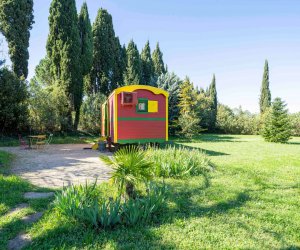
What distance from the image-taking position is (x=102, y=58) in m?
24.3

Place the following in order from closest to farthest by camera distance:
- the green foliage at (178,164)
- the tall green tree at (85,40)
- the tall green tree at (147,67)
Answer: the green foliage at (178,164)
the tall green tree at (85,40)
the tall green tree at (147,67)

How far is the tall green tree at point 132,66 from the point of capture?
25219 millimetres

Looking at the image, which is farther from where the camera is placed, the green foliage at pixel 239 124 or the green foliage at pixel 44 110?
the green foliage at pixel 239 124

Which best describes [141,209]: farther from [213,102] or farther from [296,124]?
[213,102]

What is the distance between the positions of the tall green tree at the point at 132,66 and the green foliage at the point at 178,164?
63.8ft

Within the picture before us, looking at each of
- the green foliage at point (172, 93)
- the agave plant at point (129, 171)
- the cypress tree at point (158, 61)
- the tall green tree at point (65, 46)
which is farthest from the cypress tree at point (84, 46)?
the agave plant at point (129, 171)

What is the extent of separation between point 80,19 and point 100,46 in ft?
12.3

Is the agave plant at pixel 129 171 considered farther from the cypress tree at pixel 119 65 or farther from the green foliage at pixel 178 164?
the cypress tree at pixel 119 65

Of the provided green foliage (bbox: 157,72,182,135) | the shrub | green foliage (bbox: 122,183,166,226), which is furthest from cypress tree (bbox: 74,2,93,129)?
green foliage (bbox: 122,183,166,226)

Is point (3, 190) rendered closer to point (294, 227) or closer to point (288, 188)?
point (294, 227)

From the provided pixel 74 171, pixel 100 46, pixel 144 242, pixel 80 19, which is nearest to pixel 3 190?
pixel 74 171

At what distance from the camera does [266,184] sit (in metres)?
4.93

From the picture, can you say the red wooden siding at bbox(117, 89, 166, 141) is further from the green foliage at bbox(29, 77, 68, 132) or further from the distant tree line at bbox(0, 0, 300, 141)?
the green foliage at bbox(29, 77, 68, 132)

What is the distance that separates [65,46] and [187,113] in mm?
11509
